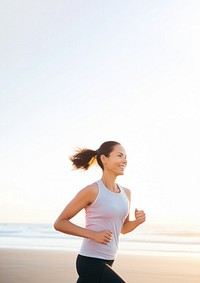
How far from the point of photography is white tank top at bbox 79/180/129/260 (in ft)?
10.6

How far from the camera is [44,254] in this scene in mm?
10391

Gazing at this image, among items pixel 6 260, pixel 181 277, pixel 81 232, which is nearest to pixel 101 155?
pixel 81 232

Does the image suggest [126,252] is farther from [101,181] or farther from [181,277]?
[101,181]

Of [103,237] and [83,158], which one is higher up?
[83,158]

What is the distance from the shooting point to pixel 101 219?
10.7ft

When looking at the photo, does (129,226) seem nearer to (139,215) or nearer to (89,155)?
(139,215)

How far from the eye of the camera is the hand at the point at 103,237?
10.0 ft

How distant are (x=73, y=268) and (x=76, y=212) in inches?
216

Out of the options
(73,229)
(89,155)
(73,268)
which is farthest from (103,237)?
(73,268)

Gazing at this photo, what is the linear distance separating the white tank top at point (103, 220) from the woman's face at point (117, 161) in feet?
0.63

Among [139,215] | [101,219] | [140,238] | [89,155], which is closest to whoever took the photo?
[101,219]

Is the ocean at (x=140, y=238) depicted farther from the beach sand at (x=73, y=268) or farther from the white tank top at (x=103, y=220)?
the white tank top at (x=103, y=220)

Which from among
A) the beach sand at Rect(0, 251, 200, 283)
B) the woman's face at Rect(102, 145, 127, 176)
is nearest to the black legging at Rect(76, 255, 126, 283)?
the woman's face at Rect(102, 145, 127, 176)

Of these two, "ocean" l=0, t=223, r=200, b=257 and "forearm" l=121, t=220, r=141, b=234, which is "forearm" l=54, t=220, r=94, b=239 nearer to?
"forearm" l=121, t=220, r=141, b=234
